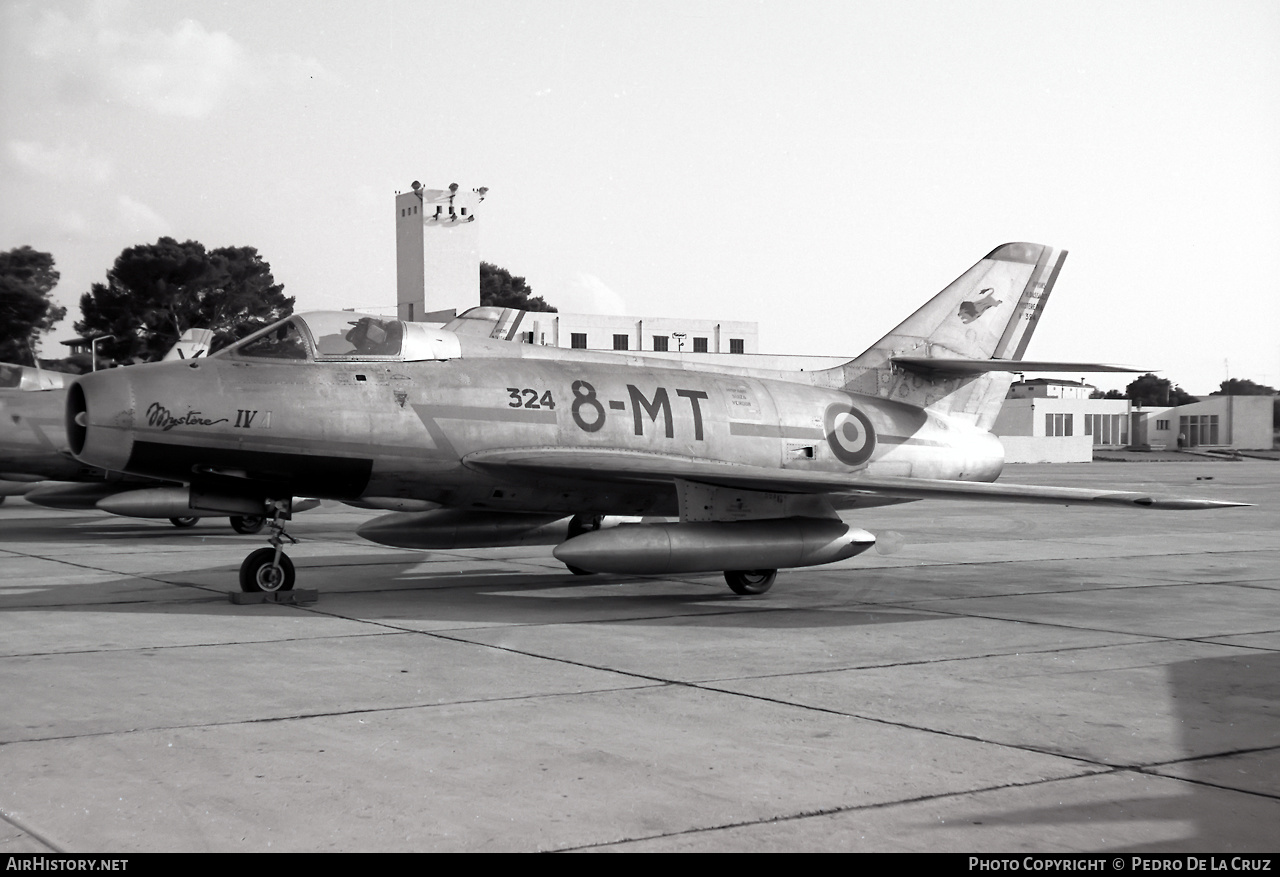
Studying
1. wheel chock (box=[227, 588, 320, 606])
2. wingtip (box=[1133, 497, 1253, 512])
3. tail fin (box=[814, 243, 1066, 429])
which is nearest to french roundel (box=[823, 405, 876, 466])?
tail fin (box=[814, 243, 1066, 429])

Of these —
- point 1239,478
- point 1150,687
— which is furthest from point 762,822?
point 1239,478

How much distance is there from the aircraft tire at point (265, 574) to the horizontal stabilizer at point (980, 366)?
6.79m

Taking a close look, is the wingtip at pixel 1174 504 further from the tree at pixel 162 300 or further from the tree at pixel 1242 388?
the tree at pixel 1242 388

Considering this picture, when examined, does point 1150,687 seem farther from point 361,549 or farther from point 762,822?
point 361,549

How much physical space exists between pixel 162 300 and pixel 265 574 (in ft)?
184

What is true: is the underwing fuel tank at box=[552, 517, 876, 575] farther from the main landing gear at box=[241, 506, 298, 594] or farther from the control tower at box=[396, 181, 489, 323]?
the control tower at box=[396, 181, 489, 323]

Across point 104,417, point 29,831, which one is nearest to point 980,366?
point 104,417

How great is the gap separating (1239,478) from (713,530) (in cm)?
3640

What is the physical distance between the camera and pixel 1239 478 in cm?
4097

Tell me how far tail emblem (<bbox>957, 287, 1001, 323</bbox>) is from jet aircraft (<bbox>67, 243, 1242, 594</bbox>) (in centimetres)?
79

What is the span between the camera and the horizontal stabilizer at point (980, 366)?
470 inches

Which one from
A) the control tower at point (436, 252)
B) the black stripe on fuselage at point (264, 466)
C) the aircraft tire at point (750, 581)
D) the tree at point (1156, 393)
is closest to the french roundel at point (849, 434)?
the aircraft tire at point (750, 581)

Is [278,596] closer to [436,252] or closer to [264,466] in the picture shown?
[264,466]

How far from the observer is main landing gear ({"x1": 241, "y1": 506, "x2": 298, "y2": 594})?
403 inches
